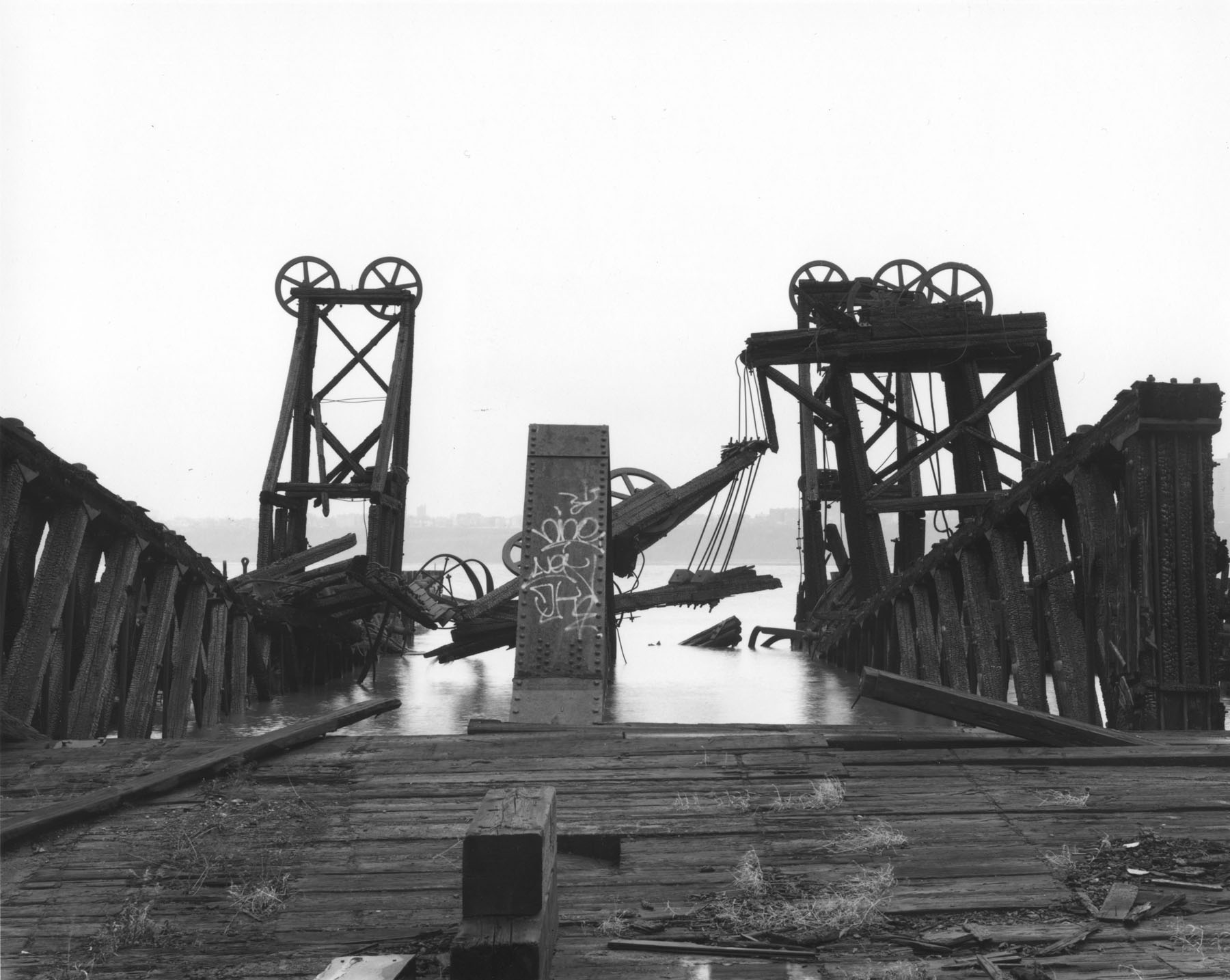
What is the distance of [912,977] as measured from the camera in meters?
3.01

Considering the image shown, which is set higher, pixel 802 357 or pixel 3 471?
pixel 802 357

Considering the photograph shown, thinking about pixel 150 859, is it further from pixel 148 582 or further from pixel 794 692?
pixel 794 692

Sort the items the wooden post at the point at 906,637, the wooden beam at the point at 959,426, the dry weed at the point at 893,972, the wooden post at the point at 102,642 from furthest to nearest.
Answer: the wooden beam at the point at 959,426
the wooden post at the point at 906,637
the wooden post at the point at 102,642
the dry weed at the point at 893,972

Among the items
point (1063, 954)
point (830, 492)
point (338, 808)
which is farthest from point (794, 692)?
point (1063, 954)

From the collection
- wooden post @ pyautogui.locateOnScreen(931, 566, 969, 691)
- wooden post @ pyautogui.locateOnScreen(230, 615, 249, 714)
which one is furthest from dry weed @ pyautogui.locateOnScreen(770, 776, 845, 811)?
wooden post @ pyautogui.locateOnScreen(230, 615, 249, 714)

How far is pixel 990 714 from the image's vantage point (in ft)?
19.4

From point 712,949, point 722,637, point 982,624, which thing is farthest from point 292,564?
point 722,637

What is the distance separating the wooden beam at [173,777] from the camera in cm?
436

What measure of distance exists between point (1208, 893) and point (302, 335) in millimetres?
19362

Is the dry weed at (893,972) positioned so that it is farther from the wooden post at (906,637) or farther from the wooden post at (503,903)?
the wooden post at (906,637)

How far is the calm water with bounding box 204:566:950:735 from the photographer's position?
13.9 meters

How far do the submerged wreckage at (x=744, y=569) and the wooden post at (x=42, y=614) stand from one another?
0.06 feet

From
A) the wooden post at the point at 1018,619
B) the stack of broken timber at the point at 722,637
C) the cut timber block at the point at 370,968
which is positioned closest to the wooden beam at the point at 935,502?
the wooden post at the point at 1018,619

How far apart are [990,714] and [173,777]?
4067 mm
